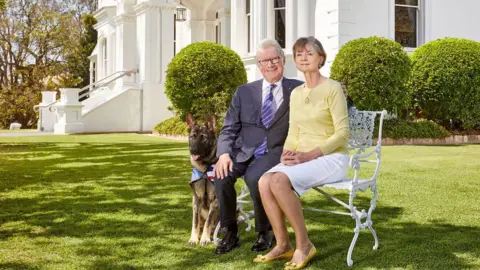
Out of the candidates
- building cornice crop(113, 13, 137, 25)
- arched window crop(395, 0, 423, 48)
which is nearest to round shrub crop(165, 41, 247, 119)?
arched window crop(395, 0, 423, 48)

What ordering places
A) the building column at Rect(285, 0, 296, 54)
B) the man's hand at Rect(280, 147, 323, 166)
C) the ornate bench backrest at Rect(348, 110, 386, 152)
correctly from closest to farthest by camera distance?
the man's hand at Rect(280, 147, 323, 166)
the ornate bench backrest at Rect(348, 110, 386, 152)
the building column at Rect(285, 0, 296, 54)

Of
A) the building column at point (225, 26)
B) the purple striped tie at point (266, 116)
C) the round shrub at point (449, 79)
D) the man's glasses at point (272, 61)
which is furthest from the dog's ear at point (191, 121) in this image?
the building column at point (225, 26)

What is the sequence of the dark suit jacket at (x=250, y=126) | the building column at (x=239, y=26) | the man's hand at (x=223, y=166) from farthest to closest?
the building column at (x=239, y=26), the dark suit jacket at (x=250, y=126), the man's hand at (x=223, y=166)

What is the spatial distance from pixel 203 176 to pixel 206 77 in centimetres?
1173

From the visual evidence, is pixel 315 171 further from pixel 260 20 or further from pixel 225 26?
pixel 225 26

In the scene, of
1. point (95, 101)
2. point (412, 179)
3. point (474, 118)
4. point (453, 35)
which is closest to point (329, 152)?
point (412, 179)

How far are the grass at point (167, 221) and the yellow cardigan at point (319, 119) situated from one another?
2.79 feet

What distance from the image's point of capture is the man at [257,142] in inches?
165

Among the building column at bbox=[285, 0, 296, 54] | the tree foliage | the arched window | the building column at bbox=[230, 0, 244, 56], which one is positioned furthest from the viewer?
the tree foliage

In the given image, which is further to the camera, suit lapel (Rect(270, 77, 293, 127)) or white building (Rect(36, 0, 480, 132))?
white building (Rect(36, 0, 480, 132))

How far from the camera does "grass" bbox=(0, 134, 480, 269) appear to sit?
13.2ft

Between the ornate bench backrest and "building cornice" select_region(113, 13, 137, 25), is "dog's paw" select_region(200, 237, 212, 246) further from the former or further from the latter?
"building cornice" select_region(113, 13, 137, 25)

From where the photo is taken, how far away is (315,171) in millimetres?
3863

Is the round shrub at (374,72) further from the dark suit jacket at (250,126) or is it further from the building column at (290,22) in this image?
the dark suit jacket at (250,126)
